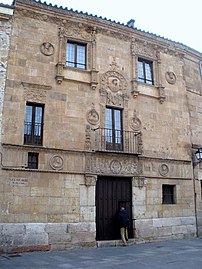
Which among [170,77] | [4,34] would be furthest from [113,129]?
[4,34]

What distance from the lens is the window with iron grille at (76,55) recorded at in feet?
38.0

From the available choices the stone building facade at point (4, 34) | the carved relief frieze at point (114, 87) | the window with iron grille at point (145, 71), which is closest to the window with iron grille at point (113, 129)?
the carved relief frieze at point (114, 87)

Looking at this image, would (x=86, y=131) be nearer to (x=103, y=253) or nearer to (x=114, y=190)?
(x=114, y=190)

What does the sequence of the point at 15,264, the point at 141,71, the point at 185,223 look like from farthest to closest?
the point at 141,71 < the point at 185,223 < the point at 15,264

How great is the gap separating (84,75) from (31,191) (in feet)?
16.5

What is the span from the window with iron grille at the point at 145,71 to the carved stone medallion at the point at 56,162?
5.36 m

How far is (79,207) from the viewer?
33.5ft

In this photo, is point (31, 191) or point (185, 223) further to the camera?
point (185, 223)

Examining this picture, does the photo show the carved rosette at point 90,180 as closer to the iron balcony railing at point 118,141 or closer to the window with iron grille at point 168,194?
the iron balcony railing at point 118,141

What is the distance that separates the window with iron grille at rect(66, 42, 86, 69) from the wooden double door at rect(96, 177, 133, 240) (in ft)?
15.5

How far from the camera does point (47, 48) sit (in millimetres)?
11133

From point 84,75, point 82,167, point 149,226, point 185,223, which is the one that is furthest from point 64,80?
point 185,223

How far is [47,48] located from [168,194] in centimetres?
794

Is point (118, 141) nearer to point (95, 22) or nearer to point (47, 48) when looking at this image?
point (47, 48)
